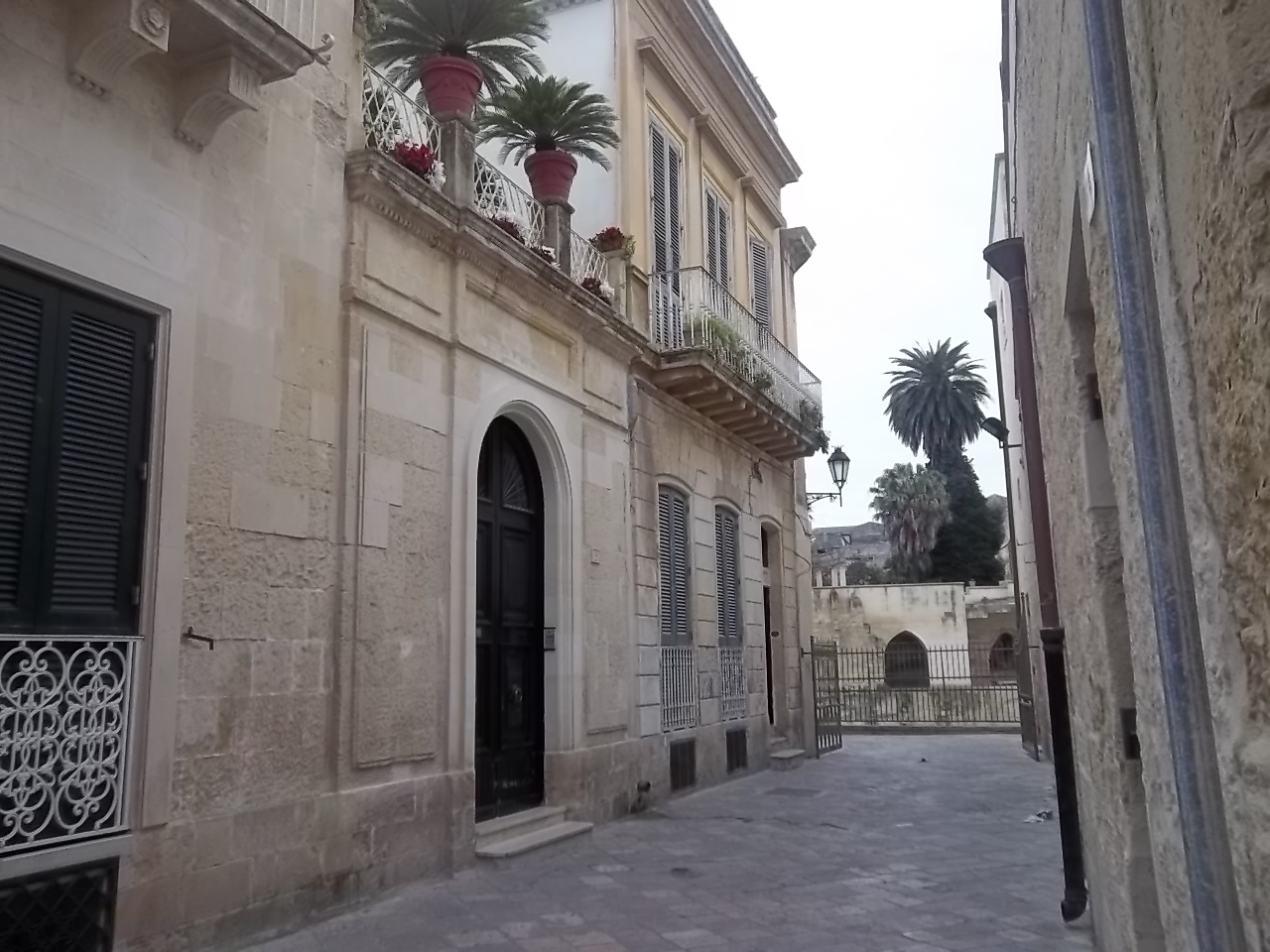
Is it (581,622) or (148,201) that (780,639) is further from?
(148,201)

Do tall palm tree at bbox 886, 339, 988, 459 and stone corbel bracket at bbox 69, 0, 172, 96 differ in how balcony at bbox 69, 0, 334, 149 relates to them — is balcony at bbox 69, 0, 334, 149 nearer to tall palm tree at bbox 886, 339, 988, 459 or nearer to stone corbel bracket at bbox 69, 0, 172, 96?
stone corbel bracket at bbox 69, 0, 172, 96

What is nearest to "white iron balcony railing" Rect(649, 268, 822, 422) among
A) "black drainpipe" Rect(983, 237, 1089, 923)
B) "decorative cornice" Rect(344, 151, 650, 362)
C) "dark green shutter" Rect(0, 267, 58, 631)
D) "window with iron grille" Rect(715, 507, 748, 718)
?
"decorative cornice" Rect(344, 151, 650, 362)

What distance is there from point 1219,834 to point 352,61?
7210 mm

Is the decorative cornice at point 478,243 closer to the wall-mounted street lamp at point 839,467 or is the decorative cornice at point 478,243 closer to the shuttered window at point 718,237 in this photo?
the shuttered window at point 718,237

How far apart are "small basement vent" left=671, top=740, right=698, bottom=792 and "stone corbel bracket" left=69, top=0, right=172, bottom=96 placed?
864cm

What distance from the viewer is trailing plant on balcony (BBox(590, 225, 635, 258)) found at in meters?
11.3

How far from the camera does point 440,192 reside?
7750mm

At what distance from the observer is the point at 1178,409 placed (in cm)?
200

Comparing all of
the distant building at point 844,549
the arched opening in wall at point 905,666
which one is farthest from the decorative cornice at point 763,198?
the distant building at point 844,549

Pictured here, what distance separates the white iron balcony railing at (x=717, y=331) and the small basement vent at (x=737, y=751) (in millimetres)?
4665

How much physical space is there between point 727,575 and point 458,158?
722cm

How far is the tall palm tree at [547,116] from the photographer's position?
9.88m

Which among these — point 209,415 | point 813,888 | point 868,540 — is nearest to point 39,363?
point 209,415

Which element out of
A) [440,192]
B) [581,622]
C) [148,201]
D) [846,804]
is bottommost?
[846,804]
